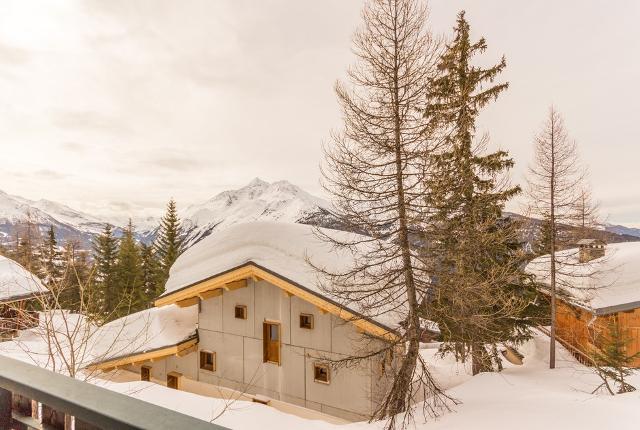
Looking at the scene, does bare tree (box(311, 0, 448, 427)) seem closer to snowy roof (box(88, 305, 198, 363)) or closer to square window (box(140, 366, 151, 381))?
snowy roof (box(88, 305, 198, 363))

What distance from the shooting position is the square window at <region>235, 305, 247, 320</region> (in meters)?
13.8

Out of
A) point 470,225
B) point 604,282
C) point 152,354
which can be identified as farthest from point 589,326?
point 152,354

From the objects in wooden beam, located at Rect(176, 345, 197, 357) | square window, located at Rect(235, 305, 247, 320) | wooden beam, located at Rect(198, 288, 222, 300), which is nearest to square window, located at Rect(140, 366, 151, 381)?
wooden beam, located at Rect(176, 345, 197, 357)

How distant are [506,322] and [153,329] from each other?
50.9 ft

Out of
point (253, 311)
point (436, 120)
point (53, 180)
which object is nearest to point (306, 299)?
point (253, 311)

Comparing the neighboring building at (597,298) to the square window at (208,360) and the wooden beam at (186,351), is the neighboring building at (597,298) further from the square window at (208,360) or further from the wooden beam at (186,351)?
the wooden beam at (186,351)

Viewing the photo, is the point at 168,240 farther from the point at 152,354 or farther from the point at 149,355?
the point at 152,354

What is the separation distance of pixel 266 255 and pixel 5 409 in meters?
11.8

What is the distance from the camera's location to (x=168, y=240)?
4188 centimetres

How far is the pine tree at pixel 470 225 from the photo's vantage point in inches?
373

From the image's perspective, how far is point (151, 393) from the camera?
31.6ft

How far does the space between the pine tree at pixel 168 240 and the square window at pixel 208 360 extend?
27.8 m

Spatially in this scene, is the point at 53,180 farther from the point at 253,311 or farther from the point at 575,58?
the point at 575,58

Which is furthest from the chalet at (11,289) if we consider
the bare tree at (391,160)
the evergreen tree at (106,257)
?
the bare tree at (391,160)
